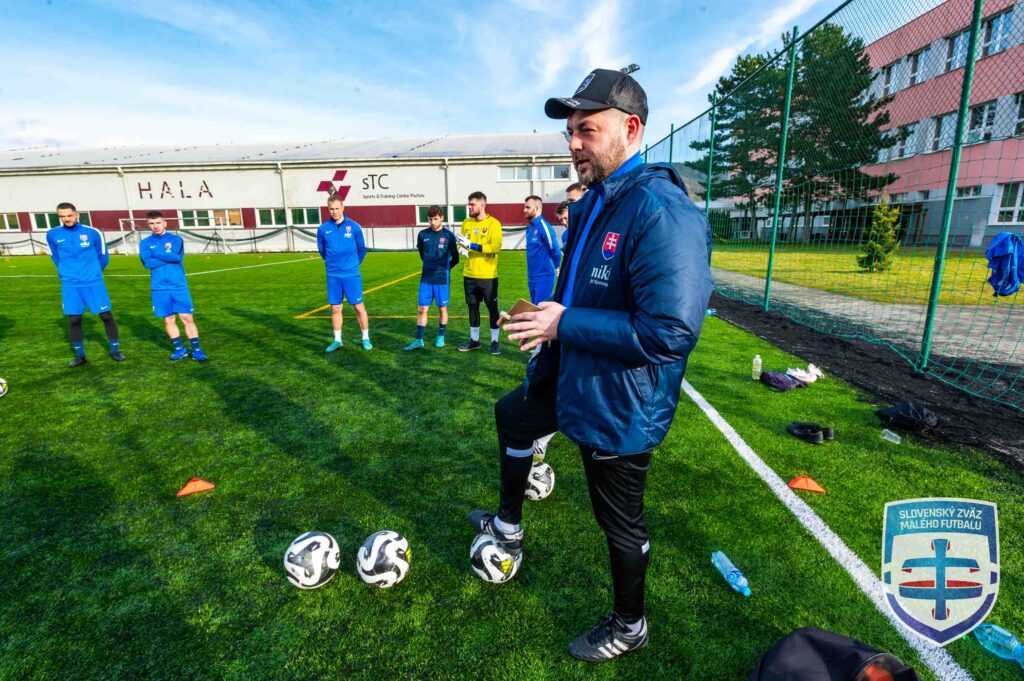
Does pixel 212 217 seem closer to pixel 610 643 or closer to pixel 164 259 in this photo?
pixel 164 259

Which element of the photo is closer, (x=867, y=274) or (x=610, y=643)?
(x=610, y=643)

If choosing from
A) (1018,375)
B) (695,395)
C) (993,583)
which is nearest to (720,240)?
(1018,375)

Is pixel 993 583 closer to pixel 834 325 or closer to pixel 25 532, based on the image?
pixel 25 532

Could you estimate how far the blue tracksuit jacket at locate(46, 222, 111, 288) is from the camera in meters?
6.91

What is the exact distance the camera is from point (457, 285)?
15680 mm

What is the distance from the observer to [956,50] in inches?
260

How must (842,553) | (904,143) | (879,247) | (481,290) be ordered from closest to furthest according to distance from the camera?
(842,553) → (481,290) → (904,143) → (879,247)

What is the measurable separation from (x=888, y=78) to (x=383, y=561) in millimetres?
10288

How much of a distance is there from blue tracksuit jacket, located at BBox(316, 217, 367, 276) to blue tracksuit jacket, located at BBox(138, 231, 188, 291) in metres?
1.86

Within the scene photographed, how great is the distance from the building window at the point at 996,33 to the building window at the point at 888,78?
109cm

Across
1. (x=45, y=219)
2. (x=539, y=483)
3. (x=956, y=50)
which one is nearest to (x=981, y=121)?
(x=956, y=50)

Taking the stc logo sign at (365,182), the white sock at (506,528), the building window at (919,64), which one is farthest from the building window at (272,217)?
the white sock at (506,528)

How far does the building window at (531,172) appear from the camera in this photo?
3259cm

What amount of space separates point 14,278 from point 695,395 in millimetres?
24763
